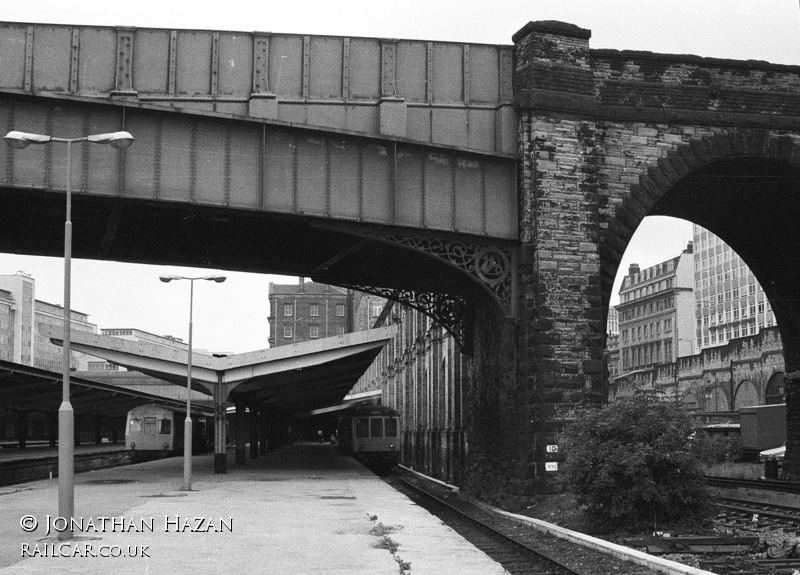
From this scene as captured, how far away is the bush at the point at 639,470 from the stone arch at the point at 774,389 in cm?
4546

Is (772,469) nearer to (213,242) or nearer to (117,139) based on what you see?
(213,242)

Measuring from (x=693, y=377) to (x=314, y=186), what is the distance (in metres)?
59.2

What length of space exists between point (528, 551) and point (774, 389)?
48786 millimetres

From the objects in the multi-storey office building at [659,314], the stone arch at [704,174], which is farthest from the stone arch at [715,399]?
the stone arch at [704,174]

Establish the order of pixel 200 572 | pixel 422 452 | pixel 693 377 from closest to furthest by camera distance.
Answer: pixel 200 572 → pixel 422 452 → pixel 693 377

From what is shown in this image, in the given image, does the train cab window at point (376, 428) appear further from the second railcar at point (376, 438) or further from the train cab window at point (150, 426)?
the train cab window at point (150, 426)

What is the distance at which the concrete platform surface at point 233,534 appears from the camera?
516 inches

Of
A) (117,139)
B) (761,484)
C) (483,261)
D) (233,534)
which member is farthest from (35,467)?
(233,534)

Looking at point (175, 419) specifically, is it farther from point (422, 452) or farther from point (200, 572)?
point (200, 572)

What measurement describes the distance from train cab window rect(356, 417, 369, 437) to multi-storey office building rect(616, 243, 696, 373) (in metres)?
71.0

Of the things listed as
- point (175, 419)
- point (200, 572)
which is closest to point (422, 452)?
point (175, 419)

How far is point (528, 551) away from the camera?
1761 cm

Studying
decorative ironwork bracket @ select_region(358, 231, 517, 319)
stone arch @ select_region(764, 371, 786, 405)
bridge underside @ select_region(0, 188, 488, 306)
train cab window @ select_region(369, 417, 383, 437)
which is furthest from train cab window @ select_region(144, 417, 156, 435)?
stone arch @ select_region(764, 371, 786, 405)

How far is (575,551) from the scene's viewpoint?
56.2 feet
